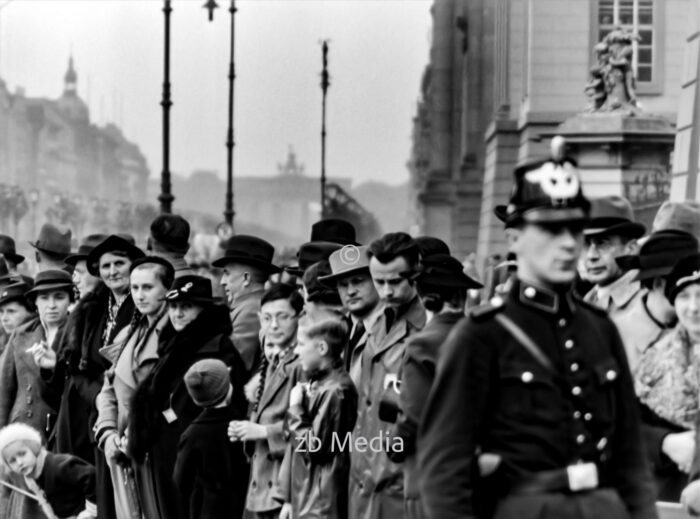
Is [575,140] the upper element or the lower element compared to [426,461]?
upper

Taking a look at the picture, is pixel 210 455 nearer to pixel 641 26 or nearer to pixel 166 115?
pixel 166 115

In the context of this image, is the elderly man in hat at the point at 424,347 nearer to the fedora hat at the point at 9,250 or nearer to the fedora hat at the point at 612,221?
the fedora hat at the point at 612,221

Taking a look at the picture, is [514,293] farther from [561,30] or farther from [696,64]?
→ [561,30]

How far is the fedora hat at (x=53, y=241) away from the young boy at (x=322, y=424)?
6.07 metres

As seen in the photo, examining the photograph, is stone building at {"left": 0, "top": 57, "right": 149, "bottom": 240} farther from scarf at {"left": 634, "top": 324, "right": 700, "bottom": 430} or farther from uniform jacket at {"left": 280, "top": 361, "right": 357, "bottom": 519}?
scarf at {"left": 634, "top": 324, "right": 700, "bottom": 430}

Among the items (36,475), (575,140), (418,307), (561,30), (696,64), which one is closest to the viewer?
(418,307)

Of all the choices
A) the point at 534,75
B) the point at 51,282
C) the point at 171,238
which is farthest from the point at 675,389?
the point at 534,75

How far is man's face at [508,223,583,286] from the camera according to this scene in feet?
20.3

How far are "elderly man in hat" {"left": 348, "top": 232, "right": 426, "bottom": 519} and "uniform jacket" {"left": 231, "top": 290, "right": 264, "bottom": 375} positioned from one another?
3.15m

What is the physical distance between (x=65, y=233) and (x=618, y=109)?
13645mm

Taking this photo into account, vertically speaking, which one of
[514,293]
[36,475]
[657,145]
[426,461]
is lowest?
[36,475]

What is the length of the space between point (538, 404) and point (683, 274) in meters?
2.46

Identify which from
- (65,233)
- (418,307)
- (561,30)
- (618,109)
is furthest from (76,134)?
(418,307)

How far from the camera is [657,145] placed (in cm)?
2725
